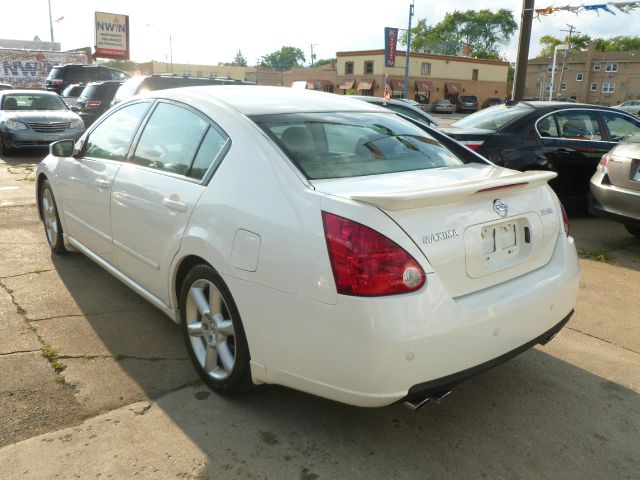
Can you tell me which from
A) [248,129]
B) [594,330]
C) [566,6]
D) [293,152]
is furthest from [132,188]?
[566,6]

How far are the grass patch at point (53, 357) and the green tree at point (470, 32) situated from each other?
3987 inches

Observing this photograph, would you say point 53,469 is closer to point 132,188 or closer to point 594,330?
point 132,188

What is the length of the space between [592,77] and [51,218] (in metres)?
88.0

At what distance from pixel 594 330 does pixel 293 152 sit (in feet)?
8.12

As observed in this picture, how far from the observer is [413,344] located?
2.16m

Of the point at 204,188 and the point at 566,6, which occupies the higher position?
the point at 566,6

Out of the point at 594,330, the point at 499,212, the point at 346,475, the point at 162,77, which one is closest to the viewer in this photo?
the point at 346,475

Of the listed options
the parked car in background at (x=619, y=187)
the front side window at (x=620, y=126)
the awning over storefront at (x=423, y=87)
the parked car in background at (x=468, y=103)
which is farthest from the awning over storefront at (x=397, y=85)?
the parked car in background at (x=619, y=187)

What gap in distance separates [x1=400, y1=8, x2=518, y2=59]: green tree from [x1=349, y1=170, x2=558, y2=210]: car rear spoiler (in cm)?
10129

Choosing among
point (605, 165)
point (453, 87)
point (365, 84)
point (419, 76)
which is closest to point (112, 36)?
point (365, 84)

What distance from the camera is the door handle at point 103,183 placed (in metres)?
3.73

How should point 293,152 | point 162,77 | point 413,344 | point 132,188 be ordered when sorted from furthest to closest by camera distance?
point 162,77 < point 132,188 < point 293,152 < point 413,344

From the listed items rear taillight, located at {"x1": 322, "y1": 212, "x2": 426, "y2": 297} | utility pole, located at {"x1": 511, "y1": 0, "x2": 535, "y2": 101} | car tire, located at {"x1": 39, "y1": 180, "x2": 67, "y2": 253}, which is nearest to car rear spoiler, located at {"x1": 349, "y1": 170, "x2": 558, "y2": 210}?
rear taillight, located at {"x1": 322, "y1": 212, "x2": 426, "y2": 297}

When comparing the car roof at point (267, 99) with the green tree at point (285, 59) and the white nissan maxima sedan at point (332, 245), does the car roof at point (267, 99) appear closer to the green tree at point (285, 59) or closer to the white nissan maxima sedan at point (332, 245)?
the white nissan maxima sedan at point (332, 245)
